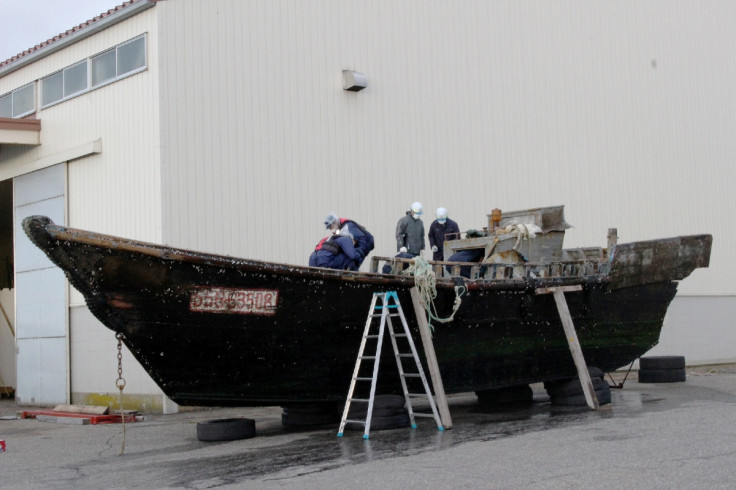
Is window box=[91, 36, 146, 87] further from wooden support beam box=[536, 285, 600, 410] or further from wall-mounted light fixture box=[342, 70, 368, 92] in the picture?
Answer: wooden support beam box=[536, 285, 600, 410]

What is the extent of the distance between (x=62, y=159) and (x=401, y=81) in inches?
248

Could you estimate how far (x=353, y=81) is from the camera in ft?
52.0

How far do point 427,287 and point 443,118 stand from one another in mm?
7742

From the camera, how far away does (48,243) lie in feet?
27.1

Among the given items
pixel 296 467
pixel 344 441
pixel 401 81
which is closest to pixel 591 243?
pixel 401 81

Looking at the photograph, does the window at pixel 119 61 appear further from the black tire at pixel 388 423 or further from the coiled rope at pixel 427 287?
the black tire at pixel 388 423

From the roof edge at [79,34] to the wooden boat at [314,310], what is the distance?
619cm

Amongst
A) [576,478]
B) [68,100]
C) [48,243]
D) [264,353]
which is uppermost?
[68,100]

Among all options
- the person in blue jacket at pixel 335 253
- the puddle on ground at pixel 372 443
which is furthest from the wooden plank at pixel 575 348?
the person in blue jacket at pixel 335 253

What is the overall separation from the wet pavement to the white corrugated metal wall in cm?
427

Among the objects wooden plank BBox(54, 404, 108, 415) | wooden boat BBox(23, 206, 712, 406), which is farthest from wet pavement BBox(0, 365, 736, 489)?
wooden plank BBox(54, 404, 108, 415)

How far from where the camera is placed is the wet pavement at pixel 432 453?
6.91 metres

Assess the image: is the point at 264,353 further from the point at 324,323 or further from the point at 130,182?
the point at 130,182

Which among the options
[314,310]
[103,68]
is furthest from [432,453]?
[103,68]
